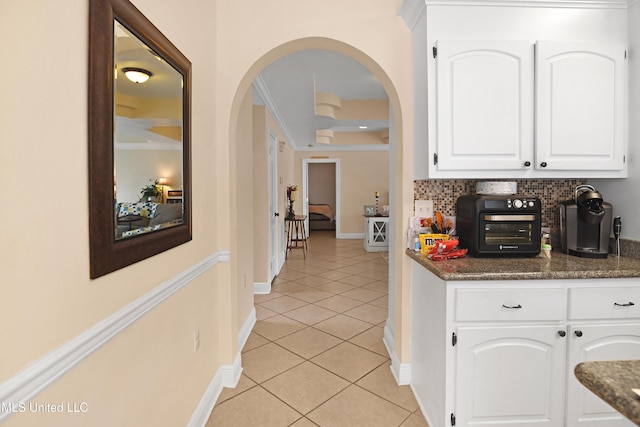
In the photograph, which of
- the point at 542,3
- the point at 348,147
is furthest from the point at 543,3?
the point at 348,147

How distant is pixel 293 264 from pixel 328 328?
2891 mm

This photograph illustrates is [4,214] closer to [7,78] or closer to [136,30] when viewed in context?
[7,78]

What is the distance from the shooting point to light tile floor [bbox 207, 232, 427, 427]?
6.29 ft

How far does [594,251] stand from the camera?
1.92m

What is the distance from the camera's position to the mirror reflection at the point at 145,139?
105 centimetres

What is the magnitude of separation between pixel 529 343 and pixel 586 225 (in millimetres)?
868

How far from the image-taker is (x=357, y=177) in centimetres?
910

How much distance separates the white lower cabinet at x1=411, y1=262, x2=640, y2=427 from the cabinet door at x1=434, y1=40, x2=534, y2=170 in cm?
75

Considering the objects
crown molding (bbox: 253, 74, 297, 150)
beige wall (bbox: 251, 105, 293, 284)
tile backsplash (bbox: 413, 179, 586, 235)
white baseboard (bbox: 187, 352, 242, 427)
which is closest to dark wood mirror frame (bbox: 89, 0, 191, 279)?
white baseboard (bbox: 187, 352, 242, 427)

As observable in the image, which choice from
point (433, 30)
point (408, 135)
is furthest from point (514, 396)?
point (433, 30)

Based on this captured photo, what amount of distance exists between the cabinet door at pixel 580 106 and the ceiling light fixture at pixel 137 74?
78.6 inches

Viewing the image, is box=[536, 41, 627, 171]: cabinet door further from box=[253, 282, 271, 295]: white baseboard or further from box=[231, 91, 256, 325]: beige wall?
box=[253, 282, 271, 295]: white baseboard

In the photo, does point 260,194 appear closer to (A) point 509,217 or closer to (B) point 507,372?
(A) point 509,217

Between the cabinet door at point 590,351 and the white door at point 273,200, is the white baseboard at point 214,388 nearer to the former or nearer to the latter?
the cabinet door at point 590,351
